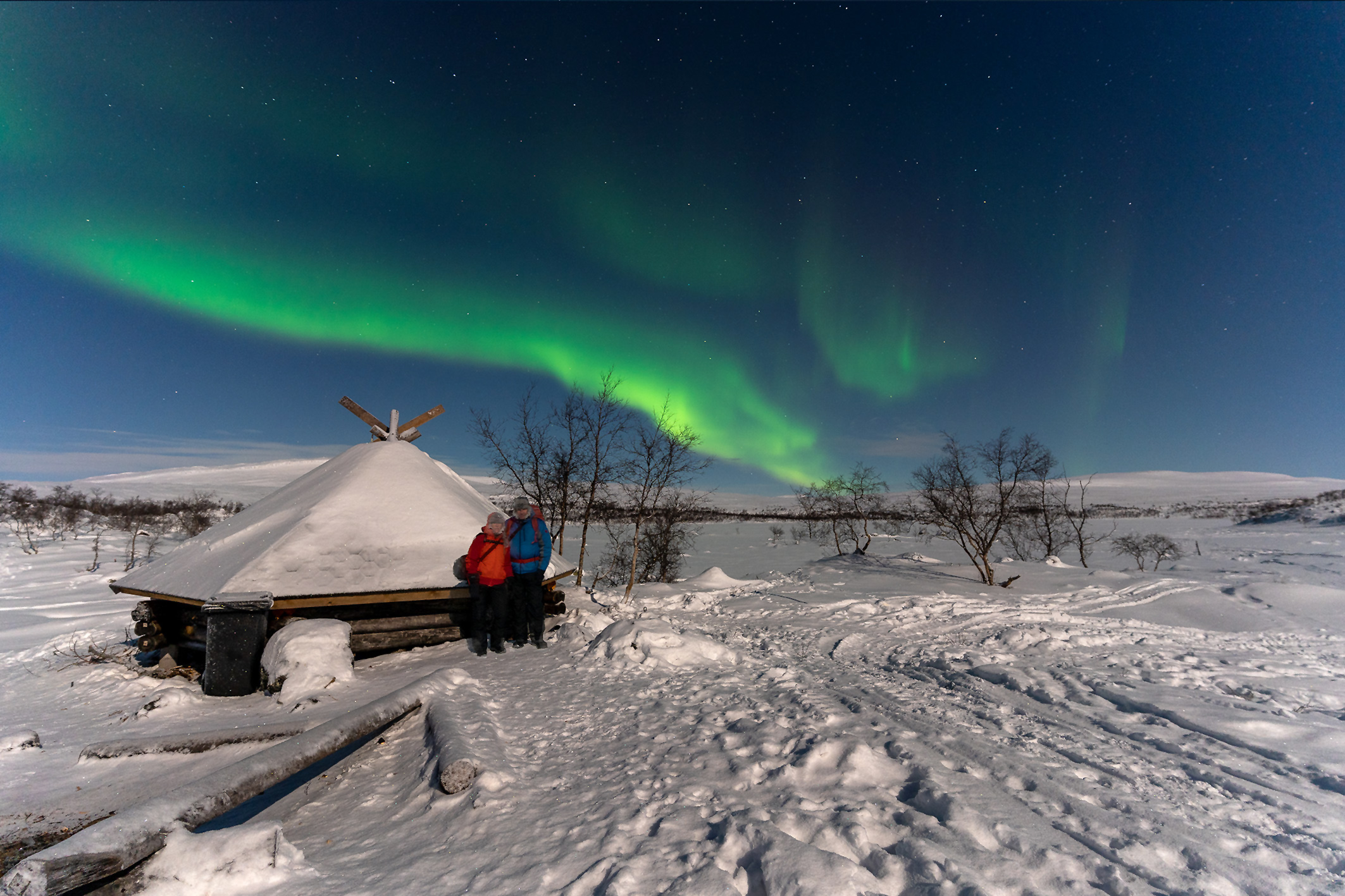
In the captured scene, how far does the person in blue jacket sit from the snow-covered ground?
44cm

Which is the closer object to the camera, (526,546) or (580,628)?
(526,546)

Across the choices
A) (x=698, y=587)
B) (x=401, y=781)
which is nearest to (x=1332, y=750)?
(x=401, y=781)

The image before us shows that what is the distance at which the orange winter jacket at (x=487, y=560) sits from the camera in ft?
20.6

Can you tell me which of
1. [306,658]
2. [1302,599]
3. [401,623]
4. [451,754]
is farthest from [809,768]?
[1302,599]

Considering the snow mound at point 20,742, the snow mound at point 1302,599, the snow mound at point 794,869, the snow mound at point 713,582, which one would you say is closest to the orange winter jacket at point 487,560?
the snow mound at point 20,742

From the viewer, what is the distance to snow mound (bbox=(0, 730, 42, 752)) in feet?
12.8

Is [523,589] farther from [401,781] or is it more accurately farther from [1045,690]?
[1045,690]

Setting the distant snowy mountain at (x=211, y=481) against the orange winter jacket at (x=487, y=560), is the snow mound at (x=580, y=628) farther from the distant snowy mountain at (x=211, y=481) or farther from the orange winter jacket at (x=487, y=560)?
the distant snowy mountain at (x=211, y=481)

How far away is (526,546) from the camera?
6.40 metres

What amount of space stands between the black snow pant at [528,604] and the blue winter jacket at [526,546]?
0.31 ft

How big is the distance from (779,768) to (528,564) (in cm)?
410

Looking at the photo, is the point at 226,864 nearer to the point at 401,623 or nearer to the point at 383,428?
the point at 401,623

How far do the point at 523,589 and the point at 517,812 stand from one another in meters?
3.82

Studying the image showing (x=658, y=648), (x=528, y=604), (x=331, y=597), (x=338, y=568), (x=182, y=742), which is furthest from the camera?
(x=528, y=604)
